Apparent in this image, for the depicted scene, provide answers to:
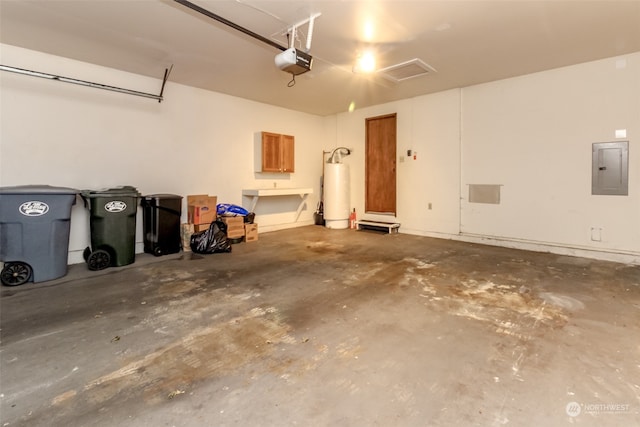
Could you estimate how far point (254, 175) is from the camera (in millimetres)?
6453

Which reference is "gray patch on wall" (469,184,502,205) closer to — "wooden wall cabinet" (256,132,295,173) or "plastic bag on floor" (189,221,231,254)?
"wooden wall cabinet" (256,132,295,173)

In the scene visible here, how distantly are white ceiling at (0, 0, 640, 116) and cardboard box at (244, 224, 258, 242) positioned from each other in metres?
2.48

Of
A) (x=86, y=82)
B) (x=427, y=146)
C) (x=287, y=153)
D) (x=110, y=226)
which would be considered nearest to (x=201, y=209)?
(x=110, y=226)

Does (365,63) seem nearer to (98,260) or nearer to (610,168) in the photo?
(610,168)

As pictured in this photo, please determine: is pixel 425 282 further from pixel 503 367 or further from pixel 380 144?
pixel 380 144

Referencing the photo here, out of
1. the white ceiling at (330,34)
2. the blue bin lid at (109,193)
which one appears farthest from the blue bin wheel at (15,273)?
the white ceiling at (330,34)

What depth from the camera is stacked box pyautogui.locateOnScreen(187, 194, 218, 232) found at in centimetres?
503

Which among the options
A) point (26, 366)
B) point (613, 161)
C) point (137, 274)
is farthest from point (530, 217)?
point (26, 366)

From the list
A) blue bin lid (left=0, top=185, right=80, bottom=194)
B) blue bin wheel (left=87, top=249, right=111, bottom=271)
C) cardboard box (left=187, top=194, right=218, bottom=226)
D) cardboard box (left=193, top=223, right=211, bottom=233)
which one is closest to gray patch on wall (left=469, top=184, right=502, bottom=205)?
cardboard box (left=187, top=194, right=218, bottom=226)

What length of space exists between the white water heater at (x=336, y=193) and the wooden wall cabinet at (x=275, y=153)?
2.82ft

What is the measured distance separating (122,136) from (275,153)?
2.76m

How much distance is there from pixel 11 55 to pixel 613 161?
777cm

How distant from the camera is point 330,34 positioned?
11.4ft

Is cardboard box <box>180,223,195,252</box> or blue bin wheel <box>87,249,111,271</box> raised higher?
cardboard box <box>180,223,195,252</box>
